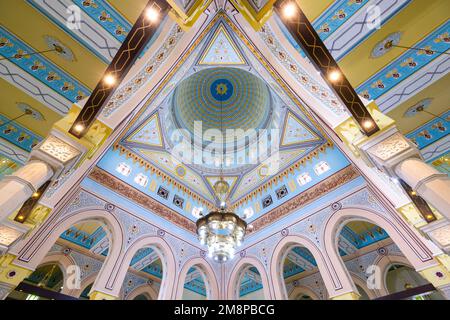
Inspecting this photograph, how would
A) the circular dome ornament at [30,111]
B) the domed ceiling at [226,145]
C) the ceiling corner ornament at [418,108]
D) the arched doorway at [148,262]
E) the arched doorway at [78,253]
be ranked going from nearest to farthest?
the ceiling corner ornament at [418,108], the circular dome ornament at [30,111], the arched doorway at [148,262], the domed ceiling at [226,145], the arched doorway at [78,253]

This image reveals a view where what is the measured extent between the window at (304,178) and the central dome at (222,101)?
272 cm

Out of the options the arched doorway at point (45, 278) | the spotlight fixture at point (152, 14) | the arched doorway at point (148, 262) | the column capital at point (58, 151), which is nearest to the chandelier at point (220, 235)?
the column capital at point (58, 151)

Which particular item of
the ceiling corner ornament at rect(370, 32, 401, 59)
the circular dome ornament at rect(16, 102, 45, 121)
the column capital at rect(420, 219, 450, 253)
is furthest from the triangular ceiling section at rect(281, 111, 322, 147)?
the circular dome ornament at rect(16, 102, 45, 121)

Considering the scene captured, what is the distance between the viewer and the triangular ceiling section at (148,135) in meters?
7.96

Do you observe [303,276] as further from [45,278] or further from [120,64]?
[45,278]

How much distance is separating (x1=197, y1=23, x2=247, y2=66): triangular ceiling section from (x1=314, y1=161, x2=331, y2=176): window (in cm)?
418

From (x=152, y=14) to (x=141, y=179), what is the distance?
571 cm

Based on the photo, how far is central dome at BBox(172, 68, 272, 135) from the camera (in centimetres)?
927

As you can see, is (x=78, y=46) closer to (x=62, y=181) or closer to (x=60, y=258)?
(x=62, y=181)

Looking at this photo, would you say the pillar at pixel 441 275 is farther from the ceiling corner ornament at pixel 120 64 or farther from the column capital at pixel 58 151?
the column capital at pixel 58 151

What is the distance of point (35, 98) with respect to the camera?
5.25m

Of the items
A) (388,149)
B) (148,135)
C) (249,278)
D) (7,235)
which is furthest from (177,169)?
(388,149)
